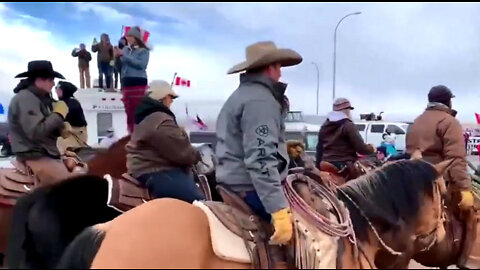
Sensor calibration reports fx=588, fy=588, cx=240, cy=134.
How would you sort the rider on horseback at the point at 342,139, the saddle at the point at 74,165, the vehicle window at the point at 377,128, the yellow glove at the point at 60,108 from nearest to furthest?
the yellow glove at the point at 60,108
the saddle at the point at 74,165
the rider on horseback at the point at 342,139
the vehicle window at the point at 377,128

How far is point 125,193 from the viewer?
445 centimetres

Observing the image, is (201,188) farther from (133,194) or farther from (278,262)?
(278,262)

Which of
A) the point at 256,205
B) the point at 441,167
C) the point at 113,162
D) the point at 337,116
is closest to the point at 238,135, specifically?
the point at 256,205

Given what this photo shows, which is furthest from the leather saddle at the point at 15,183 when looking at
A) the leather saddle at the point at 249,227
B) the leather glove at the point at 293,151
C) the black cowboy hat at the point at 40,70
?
the leather saddle at the point at 249,227

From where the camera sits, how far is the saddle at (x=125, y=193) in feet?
14.0

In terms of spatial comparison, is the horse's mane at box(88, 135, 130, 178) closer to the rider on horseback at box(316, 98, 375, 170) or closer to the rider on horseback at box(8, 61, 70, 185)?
the rider on horseback at box(8, 61, 70, 185)

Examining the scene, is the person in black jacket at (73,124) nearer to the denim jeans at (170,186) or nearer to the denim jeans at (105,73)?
the denim jeans at (170,186)

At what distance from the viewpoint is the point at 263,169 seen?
3.15 m

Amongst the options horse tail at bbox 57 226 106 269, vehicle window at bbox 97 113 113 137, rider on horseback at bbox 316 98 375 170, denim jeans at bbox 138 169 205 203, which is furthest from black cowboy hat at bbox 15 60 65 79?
vehicle window at bbox 97 113 113 137

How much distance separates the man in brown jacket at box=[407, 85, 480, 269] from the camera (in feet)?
16.4

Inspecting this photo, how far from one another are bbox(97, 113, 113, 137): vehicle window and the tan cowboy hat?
1064cm

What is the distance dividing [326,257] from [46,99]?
3436mm

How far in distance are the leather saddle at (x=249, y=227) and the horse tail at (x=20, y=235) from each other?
3.86 feet

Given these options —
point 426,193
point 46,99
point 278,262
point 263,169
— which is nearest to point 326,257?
point 278,262
